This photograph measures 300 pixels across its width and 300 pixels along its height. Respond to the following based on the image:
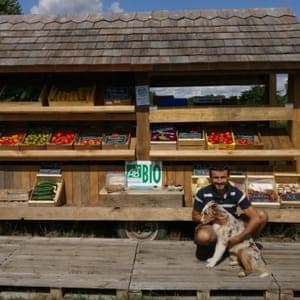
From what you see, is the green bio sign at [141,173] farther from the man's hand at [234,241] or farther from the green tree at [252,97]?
the green tree at [252,97]

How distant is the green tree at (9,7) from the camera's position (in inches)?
952

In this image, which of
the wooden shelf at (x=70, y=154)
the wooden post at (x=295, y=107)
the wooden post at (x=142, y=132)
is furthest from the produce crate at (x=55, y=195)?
the wooden post at (x=295, y=107)

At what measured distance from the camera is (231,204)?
513 cm

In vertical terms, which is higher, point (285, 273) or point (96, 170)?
point (96, 170)

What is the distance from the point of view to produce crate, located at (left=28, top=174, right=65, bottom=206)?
644 cm

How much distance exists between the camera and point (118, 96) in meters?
6.64

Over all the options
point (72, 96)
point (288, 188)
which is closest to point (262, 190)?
point (288, 188)

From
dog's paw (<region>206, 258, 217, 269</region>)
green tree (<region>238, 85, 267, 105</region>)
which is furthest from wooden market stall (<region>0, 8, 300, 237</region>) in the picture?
dog's paw (<region>206, 258, 217, 269</region>)

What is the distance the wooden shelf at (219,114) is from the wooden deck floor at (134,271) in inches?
65.5

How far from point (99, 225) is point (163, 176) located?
4.27 feet

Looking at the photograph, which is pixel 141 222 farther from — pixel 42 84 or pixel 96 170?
pixel 42 84

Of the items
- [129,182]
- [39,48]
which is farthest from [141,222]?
[39,48]

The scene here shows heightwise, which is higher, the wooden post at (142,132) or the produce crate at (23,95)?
the produce crate at (23,95)

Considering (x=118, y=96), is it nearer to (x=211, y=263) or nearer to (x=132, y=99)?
(x=132, y=99)
